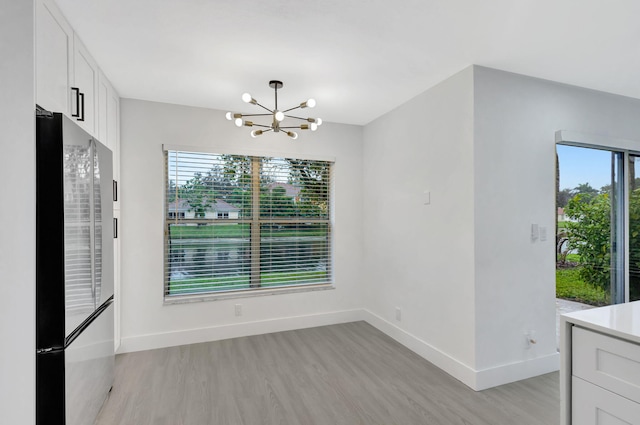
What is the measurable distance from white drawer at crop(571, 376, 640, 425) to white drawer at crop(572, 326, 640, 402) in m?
0.03

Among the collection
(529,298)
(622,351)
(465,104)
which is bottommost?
(529,298)

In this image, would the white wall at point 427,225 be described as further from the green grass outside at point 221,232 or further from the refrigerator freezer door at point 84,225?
the refrigerator freezer door at point 84,225

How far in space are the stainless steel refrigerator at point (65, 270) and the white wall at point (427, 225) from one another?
269 cm

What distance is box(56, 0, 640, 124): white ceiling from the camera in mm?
1873

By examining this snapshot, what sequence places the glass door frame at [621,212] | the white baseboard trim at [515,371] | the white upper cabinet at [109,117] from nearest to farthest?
the white baseboard trim at [515,371] < the white upper cabinet at [109,117] < the glass door frame at [621,212]

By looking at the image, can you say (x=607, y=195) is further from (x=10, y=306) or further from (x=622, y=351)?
(x=10, y=306)

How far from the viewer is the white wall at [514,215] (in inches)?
101

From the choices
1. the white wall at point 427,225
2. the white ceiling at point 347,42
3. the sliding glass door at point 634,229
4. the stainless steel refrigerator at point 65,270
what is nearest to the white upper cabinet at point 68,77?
the white ceiling at point 347,42

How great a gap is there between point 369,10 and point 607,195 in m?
3.09

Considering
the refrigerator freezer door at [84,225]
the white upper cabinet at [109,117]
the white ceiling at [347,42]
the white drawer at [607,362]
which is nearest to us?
the white drawer at [607,362]

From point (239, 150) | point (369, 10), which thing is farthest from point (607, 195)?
point (239, 150)

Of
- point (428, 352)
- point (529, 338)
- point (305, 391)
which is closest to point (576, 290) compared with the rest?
point (529, 338)

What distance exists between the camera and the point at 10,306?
148 cm

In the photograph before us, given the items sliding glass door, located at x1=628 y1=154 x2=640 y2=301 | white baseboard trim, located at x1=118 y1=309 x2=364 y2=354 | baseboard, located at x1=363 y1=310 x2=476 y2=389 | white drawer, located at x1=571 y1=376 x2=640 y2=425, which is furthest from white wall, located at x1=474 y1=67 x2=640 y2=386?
white baseboard trim, located at x1=118 y1=309 x2=364 y2=354
